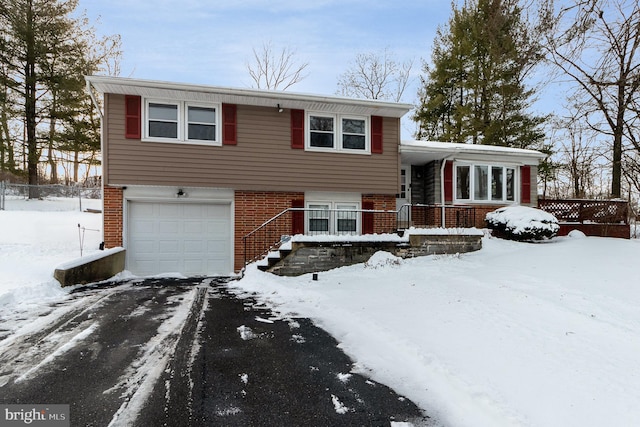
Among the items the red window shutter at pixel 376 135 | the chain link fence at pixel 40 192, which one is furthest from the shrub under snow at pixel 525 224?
the chain link fence at pixel 40 192

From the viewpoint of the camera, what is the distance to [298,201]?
404 inches

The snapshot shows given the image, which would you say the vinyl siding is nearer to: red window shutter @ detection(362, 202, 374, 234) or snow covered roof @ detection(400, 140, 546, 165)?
red window shutter @ detection(362, 202, 374, 234)

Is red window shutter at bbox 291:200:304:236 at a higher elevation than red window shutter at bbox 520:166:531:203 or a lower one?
lower

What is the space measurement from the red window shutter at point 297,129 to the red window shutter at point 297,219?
1662 millimetres

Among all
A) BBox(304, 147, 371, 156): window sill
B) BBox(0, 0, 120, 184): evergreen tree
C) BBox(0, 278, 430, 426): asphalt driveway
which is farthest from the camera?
BBox(0, 0, 120, 184): evergreen tree

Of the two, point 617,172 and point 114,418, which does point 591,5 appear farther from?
point 617,172

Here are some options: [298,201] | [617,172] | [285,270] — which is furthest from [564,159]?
[285,270]

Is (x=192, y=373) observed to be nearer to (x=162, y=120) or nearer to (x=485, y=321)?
A: (x=485, y=321)

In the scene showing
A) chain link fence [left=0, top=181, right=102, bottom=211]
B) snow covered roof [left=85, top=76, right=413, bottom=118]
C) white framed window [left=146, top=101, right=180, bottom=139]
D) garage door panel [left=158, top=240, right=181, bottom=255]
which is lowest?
garage door panel [left=158, top=240, right=181, bottom=255]

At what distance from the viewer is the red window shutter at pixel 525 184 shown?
12445mm

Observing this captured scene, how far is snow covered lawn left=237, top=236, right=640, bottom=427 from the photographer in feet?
8.66

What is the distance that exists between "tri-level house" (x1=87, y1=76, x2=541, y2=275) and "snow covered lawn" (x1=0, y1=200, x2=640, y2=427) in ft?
7.01

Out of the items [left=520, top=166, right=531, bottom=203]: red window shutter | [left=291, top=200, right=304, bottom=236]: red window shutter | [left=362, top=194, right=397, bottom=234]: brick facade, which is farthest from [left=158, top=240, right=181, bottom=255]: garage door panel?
[left=520, top=166, right=531, bottom=203]: red window shutter

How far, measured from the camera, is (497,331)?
4039 mm
